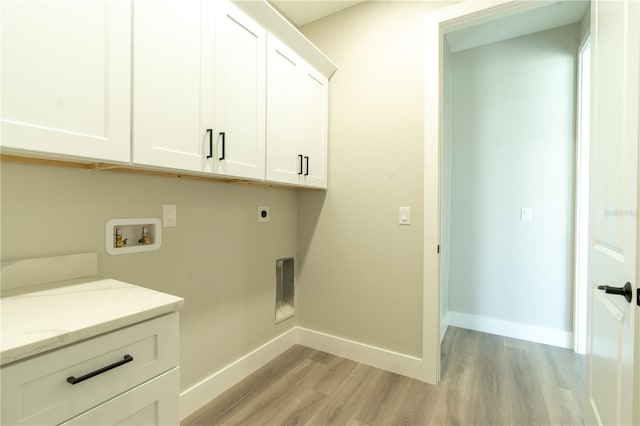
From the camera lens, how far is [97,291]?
1.02 metres

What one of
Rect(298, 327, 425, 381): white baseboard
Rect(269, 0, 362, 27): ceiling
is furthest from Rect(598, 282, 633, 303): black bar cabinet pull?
Rect(269, 0, 362, 27): ceiling

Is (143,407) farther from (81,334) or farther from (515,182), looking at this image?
(515,182)

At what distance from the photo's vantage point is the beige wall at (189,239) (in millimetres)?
1098

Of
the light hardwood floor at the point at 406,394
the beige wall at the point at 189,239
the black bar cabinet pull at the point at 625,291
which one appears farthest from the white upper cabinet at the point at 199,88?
the black bar cabinet pull at the point at 625,291

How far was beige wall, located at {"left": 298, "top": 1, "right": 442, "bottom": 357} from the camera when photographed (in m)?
2.05

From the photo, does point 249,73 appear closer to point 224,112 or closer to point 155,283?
point 224,112

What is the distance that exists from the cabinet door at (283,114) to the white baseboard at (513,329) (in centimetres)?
227

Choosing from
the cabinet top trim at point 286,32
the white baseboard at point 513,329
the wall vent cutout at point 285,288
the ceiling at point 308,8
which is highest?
the ceiling at point 308,8

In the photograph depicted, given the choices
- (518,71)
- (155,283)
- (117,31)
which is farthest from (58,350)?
(518,71)

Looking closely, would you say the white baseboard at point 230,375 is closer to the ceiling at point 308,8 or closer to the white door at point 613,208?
the white door at point 613,208

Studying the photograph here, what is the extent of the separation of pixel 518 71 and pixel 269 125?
8.12 feet

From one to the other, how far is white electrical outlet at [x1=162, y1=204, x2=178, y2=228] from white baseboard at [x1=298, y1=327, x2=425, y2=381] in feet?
4.91

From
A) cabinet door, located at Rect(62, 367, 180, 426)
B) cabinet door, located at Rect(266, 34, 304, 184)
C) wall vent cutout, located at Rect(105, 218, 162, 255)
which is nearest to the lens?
cabinet door, located at Rect(62, 367, 180, 426)

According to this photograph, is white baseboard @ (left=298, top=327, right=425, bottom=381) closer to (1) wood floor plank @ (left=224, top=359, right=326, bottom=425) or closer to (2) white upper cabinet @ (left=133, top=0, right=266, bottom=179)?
(1) wood floor plank @ (left=224, top=359, right=326, bottom=425)
